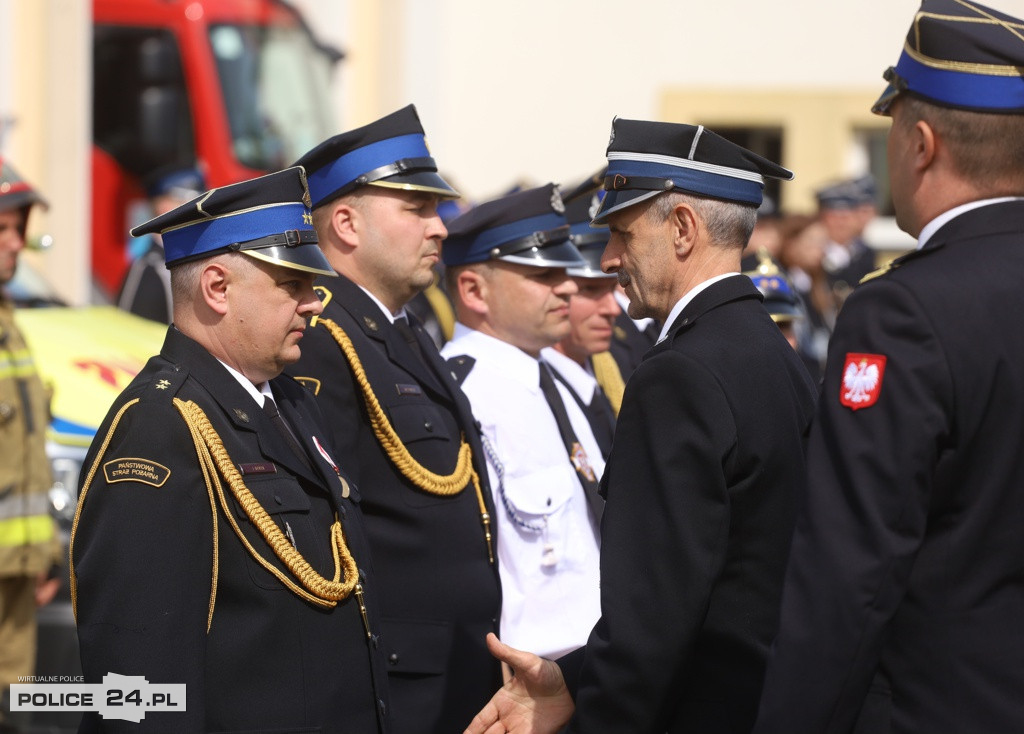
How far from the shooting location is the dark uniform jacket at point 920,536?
2393 millimetres

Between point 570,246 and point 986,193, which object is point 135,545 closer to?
point 986,193

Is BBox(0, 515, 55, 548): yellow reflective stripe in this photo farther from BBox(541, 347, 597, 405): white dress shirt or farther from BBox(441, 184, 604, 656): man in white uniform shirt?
BBox(541, 347, 597, 405): white dress shirt

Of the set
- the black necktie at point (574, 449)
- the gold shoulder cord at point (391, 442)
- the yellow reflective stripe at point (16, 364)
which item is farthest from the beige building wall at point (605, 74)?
the gold shoulder cord at point (391, 442)

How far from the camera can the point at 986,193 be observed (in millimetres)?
2572

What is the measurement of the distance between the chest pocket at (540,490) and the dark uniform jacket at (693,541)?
1.34 meters

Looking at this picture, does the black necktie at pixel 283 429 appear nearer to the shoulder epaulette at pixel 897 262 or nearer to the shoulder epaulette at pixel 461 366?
the shoulder epaulette at pixel 461 366

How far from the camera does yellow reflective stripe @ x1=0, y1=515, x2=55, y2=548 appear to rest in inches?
220

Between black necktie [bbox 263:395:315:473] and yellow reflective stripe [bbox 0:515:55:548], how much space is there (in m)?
2.70

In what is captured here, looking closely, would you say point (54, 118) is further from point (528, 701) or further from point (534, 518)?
point (528, 701)

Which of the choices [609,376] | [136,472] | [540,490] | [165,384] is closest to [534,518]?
[540,490]

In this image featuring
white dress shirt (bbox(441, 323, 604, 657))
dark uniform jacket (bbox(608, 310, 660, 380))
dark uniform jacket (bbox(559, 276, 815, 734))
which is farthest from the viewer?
dark uniform jacket (bbox(608, 310, 660, 380))

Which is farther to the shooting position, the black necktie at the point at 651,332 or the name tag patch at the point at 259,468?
the black necktie at the point at 651,332

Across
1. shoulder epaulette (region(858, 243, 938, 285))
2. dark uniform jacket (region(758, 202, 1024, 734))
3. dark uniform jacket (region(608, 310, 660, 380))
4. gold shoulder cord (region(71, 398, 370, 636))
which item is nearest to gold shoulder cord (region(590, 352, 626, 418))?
dark uniform jacket (region(608, 310, 660, 380))

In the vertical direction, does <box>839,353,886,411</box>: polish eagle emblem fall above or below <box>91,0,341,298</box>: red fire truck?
above
